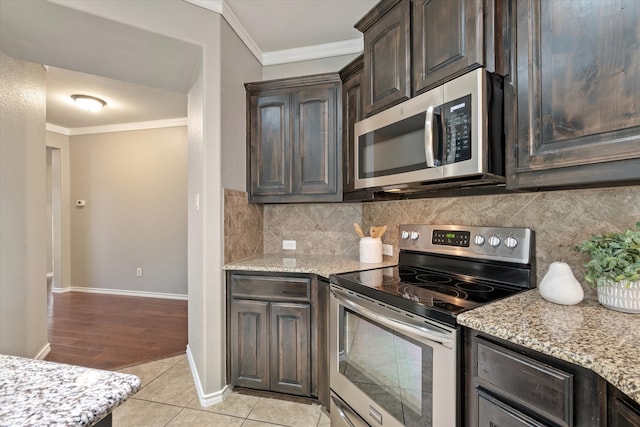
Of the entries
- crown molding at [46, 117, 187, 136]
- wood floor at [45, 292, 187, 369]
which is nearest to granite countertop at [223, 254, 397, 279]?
wood floor at [45, 292, 187, 369]

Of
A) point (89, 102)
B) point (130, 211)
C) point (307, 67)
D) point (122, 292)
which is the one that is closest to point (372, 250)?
point (307, 67)

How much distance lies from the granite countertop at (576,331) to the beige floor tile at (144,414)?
1928 mm

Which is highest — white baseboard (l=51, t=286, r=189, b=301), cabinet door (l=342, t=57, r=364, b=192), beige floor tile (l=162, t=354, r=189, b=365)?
cabinet door (l=342, t=57, r=364, b=192)

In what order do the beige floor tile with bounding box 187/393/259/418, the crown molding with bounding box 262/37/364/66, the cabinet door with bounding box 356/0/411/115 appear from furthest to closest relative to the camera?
the crown molding with bounding box 262/37/364/66, the beige floor tile with bounding box 187/393/259/418, the cabinet door with bounding box 356/0/411/115

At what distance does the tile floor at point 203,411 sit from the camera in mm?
1771

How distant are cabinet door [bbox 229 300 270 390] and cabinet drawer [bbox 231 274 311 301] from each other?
6cm

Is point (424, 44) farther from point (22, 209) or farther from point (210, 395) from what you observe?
point (22, 209)

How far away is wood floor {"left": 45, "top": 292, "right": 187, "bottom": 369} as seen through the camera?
2609 mm

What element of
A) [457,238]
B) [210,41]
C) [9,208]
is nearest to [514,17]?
A: [457,238]

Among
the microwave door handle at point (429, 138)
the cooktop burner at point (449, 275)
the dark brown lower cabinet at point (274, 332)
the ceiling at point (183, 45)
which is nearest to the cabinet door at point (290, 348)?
the dark brown lower cabinet at point (274, 332)

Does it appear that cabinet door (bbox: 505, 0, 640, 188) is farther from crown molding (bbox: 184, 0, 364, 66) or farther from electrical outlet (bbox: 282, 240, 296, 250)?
electrical outlet (bbox: 282, 240, 296, 250)

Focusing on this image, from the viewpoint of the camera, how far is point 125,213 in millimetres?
4602

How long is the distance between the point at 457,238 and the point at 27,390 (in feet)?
5.72

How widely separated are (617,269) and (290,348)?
5.50 feet
